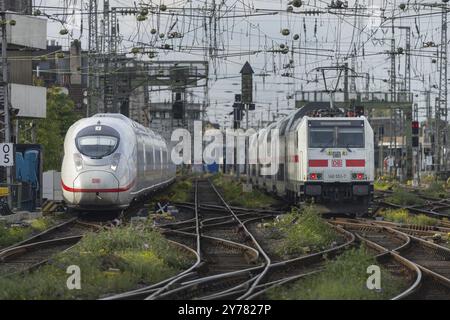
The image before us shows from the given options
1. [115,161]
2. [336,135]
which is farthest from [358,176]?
[115,161]

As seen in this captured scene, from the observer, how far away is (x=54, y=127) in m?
58.1

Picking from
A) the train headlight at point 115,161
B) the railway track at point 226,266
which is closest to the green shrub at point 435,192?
the railway track at point 226,266

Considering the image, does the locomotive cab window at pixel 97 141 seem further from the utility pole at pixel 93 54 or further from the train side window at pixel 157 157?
the train side window at pixel 157 157

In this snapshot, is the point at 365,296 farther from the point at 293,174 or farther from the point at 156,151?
the point at 156,151

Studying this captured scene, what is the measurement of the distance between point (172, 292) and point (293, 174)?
68.1 feet

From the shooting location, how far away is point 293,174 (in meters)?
32.7

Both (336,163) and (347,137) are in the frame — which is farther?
(347,137)

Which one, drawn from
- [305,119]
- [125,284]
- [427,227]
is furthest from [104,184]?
[125,284]

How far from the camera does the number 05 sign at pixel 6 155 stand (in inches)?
1052

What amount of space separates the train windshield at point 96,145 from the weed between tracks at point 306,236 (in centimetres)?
596

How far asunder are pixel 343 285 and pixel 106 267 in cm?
433

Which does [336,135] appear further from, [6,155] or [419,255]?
[419,255]

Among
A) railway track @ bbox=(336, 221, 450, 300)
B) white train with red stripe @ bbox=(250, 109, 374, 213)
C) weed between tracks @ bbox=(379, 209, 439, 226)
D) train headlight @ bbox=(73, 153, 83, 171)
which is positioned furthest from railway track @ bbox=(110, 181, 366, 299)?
weed between tracks @ bbox=(379, 209, 439, 226)

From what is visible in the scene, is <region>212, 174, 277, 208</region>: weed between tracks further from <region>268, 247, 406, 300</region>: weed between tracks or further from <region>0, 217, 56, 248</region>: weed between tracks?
<region>268, 247, 406, 300</region>: weed between tracks
